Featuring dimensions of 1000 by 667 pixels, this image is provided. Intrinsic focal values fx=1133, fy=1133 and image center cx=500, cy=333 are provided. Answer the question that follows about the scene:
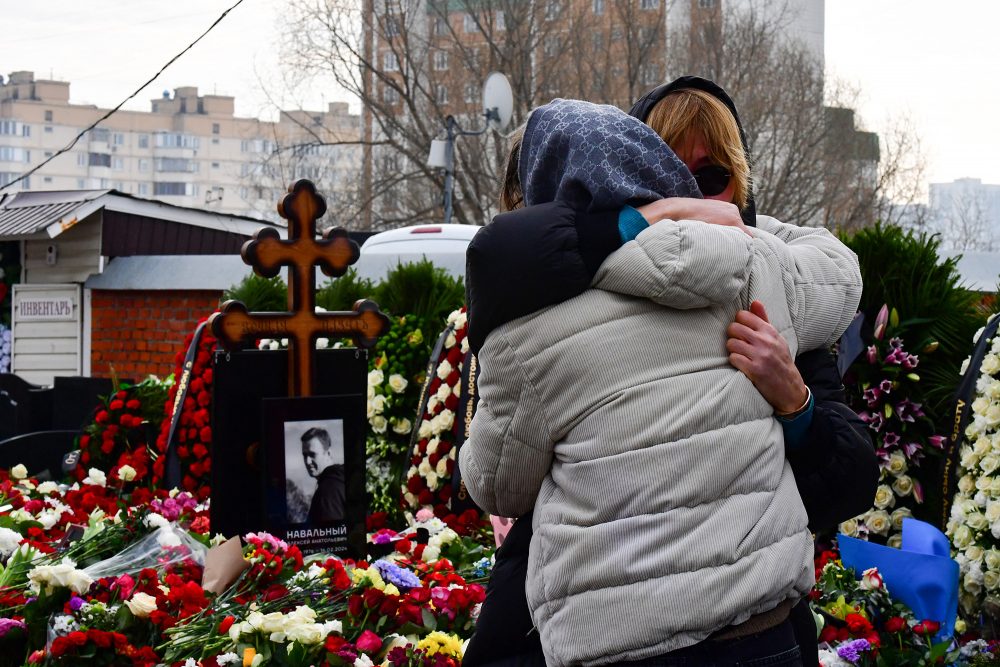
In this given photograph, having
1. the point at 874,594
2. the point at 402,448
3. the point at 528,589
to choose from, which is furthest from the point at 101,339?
the point at 528,589

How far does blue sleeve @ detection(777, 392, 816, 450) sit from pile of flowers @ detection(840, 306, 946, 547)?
2523 mm

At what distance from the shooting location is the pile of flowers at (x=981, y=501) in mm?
3631

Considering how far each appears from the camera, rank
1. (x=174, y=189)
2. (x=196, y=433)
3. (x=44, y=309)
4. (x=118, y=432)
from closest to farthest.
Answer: (x=196, y=433) → (x=118, y=432) → (x=44, y=309) → (x=174, y=189)

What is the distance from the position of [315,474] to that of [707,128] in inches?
106

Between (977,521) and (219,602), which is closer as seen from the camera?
(219,602)

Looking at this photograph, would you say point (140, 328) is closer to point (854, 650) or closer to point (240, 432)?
point (240, 432)

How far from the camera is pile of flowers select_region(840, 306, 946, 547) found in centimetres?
419

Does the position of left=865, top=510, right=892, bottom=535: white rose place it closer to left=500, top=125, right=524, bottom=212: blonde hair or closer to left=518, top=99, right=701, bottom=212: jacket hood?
left=500, top=125, right=524, bottom=212: blonde hair

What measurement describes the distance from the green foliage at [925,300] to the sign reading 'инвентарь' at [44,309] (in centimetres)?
1146

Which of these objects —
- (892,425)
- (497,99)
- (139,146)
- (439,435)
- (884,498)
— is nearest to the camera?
(884,498)

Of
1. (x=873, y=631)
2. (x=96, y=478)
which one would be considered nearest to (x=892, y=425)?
(x=873, y=631)

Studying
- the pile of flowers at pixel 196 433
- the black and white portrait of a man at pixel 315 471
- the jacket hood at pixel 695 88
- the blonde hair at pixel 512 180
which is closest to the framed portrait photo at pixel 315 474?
the black and white portrait of a man at pixel 315 471

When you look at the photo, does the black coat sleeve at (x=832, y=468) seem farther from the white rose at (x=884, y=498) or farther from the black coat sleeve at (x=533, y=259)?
the white rose at (x=884, y=498)

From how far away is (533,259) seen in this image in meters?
1.71
